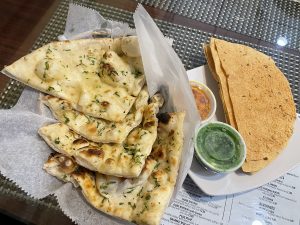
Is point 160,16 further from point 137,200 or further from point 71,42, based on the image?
point 137,200

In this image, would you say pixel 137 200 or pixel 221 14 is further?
pixel 221 14

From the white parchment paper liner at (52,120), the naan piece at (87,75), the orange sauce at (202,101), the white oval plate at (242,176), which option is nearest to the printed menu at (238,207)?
the white oval plate at (242,176)

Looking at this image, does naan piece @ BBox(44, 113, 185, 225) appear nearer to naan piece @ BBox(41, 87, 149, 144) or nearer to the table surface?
naan piece @ BBox(41, 87, 149, 144)

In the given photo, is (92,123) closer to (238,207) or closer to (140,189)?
(140,189)

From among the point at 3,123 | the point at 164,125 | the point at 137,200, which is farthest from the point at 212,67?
the point at 3,123

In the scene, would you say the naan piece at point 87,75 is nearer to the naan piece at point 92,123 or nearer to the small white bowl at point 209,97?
the naan piece at point 92,123
